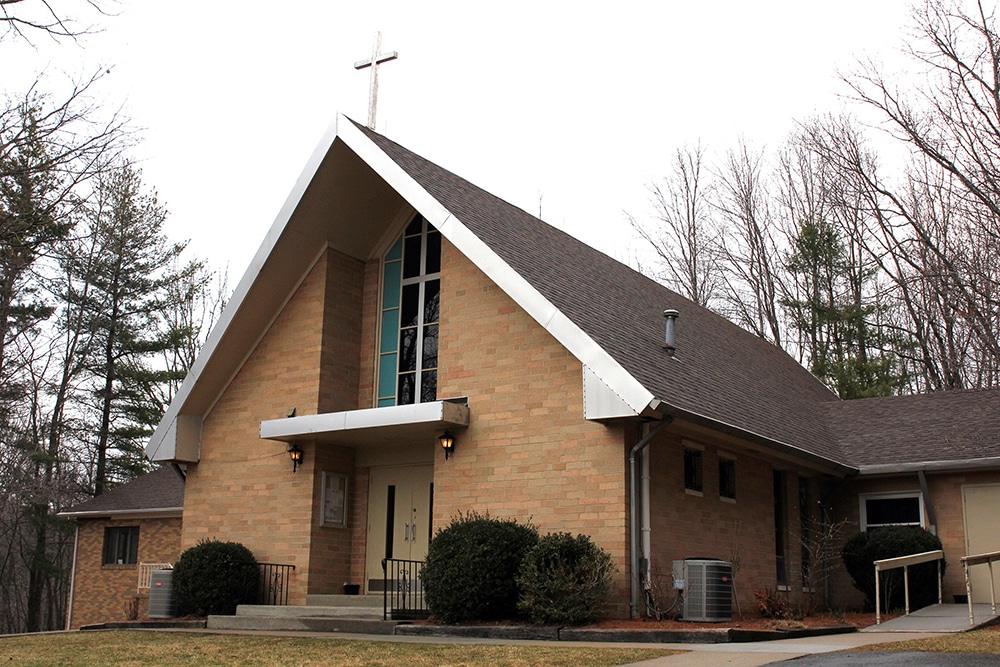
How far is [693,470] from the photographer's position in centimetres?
1561

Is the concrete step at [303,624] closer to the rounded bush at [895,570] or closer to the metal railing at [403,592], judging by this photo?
the metal railing at [403,592]

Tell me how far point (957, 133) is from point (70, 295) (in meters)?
28.9

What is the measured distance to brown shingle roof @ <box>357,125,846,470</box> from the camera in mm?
14961

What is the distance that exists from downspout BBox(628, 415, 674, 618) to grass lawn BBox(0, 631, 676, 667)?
2.69m

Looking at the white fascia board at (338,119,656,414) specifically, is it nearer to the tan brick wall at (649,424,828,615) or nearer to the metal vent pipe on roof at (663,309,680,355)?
the tan brick wall at (649,424,828,615)

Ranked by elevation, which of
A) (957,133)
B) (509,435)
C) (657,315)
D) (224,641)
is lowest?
(224,641)

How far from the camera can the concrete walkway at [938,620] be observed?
13116 millimetres

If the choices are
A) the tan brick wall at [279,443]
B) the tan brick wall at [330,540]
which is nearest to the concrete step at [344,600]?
the tan brick wall at [330,540]

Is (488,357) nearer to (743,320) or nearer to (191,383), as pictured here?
(191,383)

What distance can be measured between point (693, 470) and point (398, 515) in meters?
4.93

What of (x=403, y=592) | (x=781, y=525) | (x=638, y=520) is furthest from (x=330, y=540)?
(x=781, y=525)

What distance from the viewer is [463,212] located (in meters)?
16.3

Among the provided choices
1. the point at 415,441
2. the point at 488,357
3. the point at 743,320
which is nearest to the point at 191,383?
the point at 415,441

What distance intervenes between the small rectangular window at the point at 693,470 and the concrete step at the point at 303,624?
477cm
